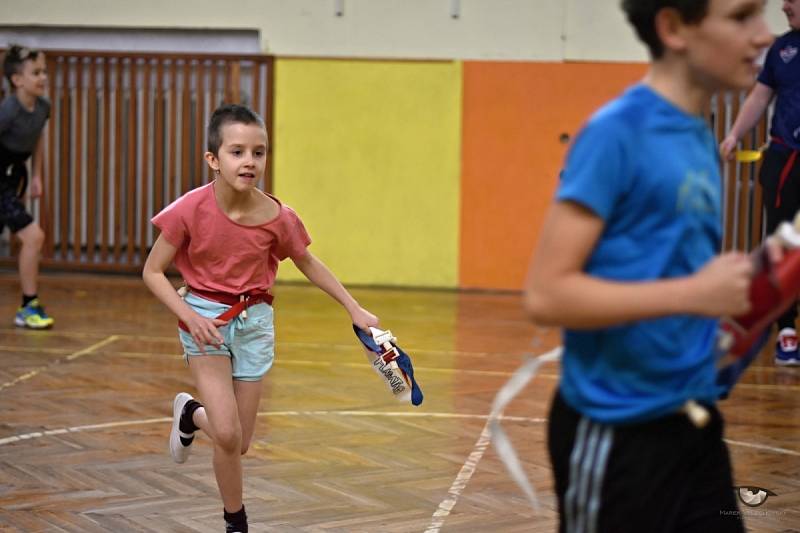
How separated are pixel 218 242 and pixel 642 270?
6.83 ft

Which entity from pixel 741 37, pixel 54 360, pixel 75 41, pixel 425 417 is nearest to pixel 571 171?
pixel 741 37

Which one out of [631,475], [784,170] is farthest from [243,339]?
[784,170]

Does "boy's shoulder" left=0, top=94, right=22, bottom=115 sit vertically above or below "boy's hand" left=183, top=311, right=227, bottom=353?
above

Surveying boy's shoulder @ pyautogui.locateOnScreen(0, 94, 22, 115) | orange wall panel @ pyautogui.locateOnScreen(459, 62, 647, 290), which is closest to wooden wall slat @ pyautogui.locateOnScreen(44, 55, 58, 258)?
orange wall panel @ pyautogui.locateOnScreen(459, 62, 647, 290)

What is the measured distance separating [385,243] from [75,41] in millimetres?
3651

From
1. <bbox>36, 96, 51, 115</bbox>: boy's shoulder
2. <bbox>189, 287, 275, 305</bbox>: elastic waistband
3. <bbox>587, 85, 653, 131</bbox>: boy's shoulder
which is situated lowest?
<bbox>189, 287, 275, 305</bbox>: elastic waistband

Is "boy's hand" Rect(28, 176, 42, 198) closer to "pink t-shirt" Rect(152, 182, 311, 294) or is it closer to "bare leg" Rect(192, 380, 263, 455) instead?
"pink t-shirt" Rect(152, 182, 311, 294)

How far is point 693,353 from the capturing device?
2125 mm

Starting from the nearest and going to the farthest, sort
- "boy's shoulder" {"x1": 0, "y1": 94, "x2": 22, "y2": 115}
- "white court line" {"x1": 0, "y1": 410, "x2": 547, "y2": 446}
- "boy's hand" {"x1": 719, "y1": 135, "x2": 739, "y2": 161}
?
"white court line" {"x1": 0, "y1": 410, "x2": 547, "y2": 446}, "boy's hand" {"x1": 719, "y1": 135, "x2": 739, "y2": 161}, "boy's shoulder" {"x1": 0, "y1": 94, "x2": 22, "y2": 115}

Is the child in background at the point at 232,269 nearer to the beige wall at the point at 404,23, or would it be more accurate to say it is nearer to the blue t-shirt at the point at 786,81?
the blue t-shirt at the point at 786,81

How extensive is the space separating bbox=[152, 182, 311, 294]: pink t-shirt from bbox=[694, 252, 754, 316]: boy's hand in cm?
221

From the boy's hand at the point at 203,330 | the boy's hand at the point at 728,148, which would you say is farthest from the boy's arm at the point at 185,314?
the boy's hand at the point at 728,148

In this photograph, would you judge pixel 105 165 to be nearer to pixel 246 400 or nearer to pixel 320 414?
pixel 320 414

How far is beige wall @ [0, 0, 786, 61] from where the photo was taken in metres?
11.3
